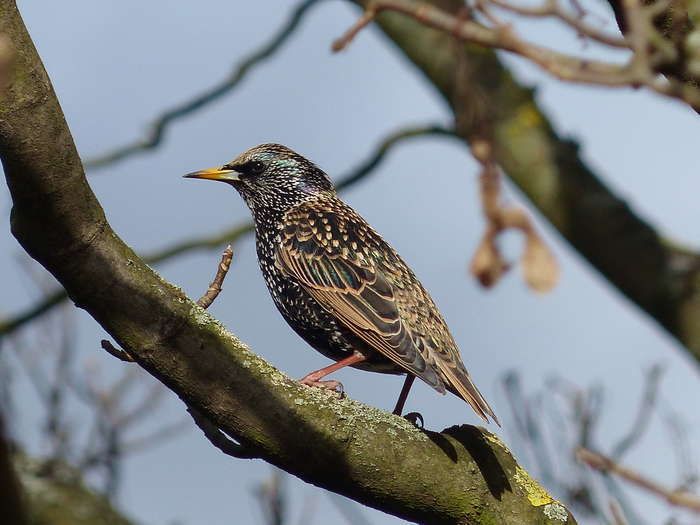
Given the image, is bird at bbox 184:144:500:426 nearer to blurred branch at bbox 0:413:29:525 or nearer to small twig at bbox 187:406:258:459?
small twig at bbox 187:406:258:459

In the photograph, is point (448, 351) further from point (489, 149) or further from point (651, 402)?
point (489, 149)

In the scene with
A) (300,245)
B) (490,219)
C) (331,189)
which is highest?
(331,189)

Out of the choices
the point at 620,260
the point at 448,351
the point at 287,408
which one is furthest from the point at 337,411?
the point at 620,260

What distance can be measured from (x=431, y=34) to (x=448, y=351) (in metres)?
1.82

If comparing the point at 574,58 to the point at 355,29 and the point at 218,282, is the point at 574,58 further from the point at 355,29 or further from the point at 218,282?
the point at 218,282

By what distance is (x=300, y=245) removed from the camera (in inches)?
245

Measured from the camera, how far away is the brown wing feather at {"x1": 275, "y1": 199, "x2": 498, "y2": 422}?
17.7 ft

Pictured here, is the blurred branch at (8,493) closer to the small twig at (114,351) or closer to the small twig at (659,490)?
the small twig at (659,490)

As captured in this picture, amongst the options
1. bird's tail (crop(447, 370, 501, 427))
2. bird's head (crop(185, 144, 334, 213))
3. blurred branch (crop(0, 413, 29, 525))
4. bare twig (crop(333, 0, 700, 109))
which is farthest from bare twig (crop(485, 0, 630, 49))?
bird's head (crop(185, 144, 334, 213))

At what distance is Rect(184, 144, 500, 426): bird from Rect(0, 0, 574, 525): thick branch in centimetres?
79

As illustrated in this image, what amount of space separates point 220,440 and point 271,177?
3008 millimetres

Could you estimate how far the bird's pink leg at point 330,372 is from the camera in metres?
5.31

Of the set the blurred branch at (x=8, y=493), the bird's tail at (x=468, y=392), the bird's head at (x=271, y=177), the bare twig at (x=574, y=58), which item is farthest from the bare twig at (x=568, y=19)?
the bird's head at (x=271, y=177)

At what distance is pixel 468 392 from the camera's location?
5.26 m
